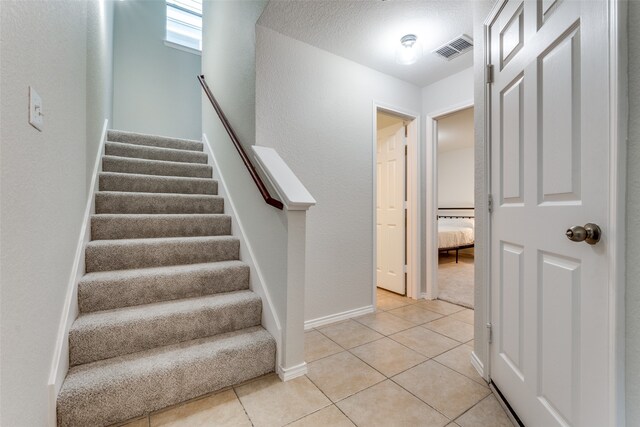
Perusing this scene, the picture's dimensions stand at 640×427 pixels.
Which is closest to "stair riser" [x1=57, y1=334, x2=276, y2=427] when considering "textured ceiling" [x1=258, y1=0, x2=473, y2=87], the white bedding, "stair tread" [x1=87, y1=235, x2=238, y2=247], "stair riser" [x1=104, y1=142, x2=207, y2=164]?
"stair tread" [x1=87, y1=235, x2=238, y2=247]

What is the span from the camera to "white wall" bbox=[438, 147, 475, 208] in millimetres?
6777

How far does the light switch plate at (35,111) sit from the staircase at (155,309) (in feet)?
3.39

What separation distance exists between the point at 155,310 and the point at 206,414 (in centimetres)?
66

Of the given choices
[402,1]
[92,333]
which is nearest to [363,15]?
[402,1]

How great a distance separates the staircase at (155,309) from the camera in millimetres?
1393

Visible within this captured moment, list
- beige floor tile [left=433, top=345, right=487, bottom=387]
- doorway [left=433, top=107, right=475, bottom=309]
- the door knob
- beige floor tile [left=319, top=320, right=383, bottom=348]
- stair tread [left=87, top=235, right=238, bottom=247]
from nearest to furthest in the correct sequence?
the door knob < beige floor tile [left=433, top=345, right=487, bottom=387] < stair tread [left=87, top=235, right=238, bottom=247] < beige floor tile [left=319, top=320, right=383, bottom=348] < doorway [left=433, top=107, right=475, bottom=309]

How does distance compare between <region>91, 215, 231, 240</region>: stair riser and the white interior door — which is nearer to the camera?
the white interior door

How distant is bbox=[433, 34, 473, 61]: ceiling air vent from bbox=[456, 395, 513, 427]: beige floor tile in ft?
8.53

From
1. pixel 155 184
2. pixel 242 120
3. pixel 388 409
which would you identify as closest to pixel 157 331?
pixel 388 409

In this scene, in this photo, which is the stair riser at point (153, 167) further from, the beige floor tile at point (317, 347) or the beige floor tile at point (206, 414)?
the beige floor tile at point (206, 414)

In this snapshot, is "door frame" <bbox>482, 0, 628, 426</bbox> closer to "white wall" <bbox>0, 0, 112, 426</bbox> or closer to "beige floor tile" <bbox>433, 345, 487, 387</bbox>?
"beige floor tile" <bbox>433, 345, 487, 387</bbox>

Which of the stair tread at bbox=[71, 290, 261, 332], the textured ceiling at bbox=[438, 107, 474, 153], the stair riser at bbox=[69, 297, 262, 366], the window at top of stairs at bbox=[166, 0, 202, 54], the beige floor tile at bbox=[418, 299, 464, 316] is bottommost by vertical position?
the beige floor tile at bbox=[418, 299, 464, 316]

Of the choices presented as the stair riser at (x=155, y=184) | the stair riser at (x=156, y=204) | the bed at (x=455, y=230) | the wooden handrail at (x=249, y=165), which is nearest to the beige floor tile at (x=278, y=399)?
the wooden handrail at (x=249, y=165)

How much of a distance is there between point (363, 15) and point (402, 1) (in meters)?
0.29
